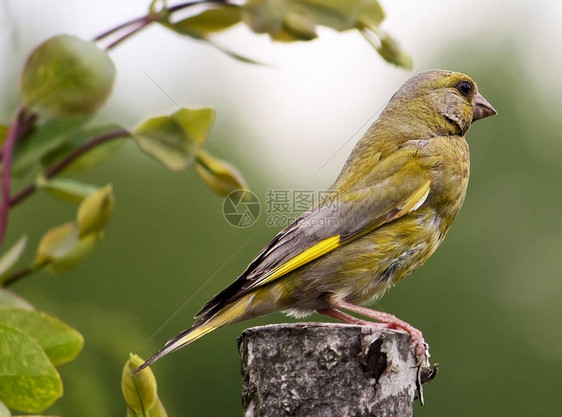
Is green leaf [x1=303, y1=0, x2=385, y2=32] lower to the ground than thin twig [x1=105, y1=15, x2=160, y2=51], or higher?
higher

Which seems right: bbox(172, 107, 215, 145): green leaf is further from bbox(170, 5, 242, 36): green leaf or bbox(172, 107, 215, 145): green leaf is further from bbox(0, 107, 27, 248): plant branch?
bbox(0, 107, 27, 248): plant branch

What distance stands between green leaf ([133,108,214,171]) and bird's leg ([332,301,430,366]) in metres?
1.36

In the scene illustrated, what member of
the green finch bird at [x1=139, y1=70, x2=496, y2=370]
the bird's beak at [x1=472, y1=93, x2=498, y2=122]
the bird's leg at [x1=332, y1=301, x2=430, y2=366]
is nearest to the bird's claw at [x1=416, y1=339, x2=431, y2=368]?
the bird's leg at [x1=332, y1=301, x2=430, y2=366]

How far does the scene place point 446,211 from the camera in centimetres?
383

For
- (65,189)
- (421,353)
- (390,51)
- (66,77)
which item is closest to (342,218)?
(421,353)

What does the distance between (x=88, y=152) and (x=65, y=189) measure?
3.3 inches

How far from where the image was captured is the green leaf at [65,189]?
1.40m

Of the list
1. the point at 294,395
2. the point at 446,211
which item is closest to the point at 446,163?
the point at 446,211

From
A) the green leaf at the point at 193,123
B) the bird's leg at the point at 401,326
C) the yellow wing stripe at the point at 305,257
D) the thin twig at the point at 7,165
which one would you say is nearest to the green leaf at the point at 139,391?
the thin twig at the point at 7,165

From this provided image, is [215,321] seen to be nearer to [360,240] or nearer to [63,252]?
[360,240]

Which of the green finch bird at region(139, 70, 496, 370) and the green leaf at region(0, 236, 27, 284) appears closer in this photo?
the green leaf at region(0, 236, 27, 284)

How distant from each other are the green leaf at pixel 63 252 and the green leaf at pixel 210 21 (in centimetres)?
44

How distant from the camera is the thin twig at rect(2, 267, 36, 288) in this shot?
1.36 meters

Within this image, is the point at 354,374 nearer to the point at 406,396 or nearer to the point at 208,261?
the point at 406,396
